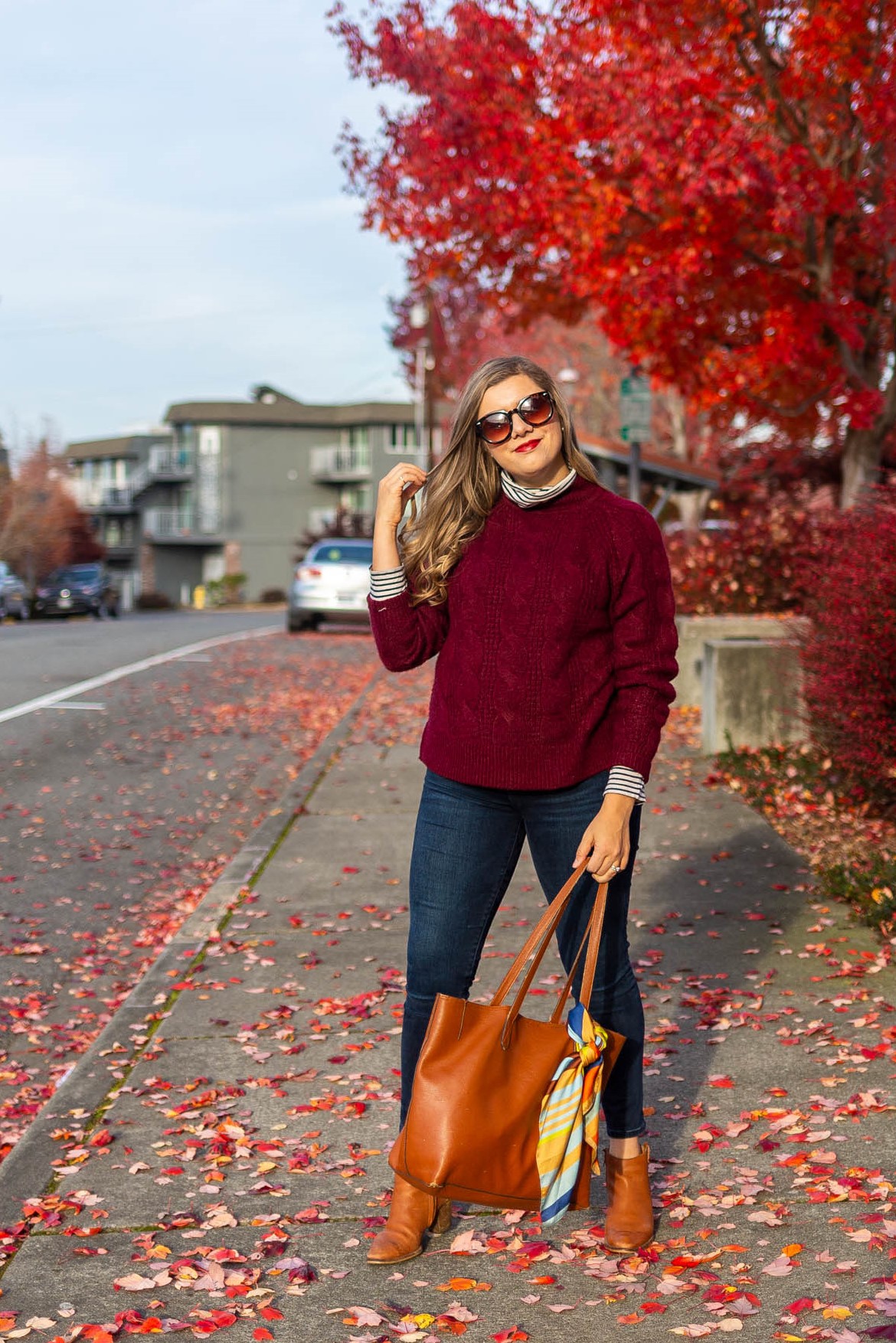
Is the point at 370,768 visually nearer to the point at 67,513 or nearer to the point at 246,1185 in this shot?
the point at 246,1185

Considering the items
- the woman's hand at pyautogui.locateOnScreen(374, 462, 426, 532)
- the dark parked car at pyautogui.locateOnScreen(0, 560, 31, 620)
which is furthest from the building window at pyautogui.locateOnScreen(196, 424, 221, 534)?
the woman's hand at pyautogui.locateOnScreen(374, 462, 426, 532)

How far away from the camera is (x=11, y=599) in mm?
40906

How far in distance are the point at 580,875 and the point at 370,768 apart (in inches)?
285

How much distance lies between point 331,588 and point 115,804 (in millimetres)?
14334

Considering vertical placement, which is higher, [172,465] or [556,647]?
[172,465]

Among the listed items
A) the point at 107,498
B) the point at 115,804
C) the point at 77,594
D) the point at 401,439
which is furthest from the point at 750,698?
the point at 107,498

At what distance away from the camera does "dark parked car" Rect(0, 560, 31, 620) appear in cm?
4025

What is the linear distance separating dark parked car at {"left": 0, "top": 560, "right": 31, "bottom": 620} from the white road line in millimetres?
16455

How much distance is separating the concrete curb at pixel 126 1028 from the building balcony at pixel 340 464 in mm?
63525

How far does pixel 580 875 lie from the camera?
11.4ft

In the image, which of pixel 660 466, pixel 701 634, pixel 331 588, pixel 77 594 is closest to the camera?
pixel 701 634

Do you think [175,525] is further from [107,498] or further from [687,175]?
[687,175]

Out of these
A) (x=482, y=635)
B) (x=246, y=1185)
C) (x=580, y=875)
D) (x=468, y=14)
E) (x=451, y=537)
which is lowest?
(x=246, y=1185)

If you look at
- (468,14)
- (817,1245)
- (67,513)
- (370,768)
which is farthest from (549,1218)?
(67,513)
